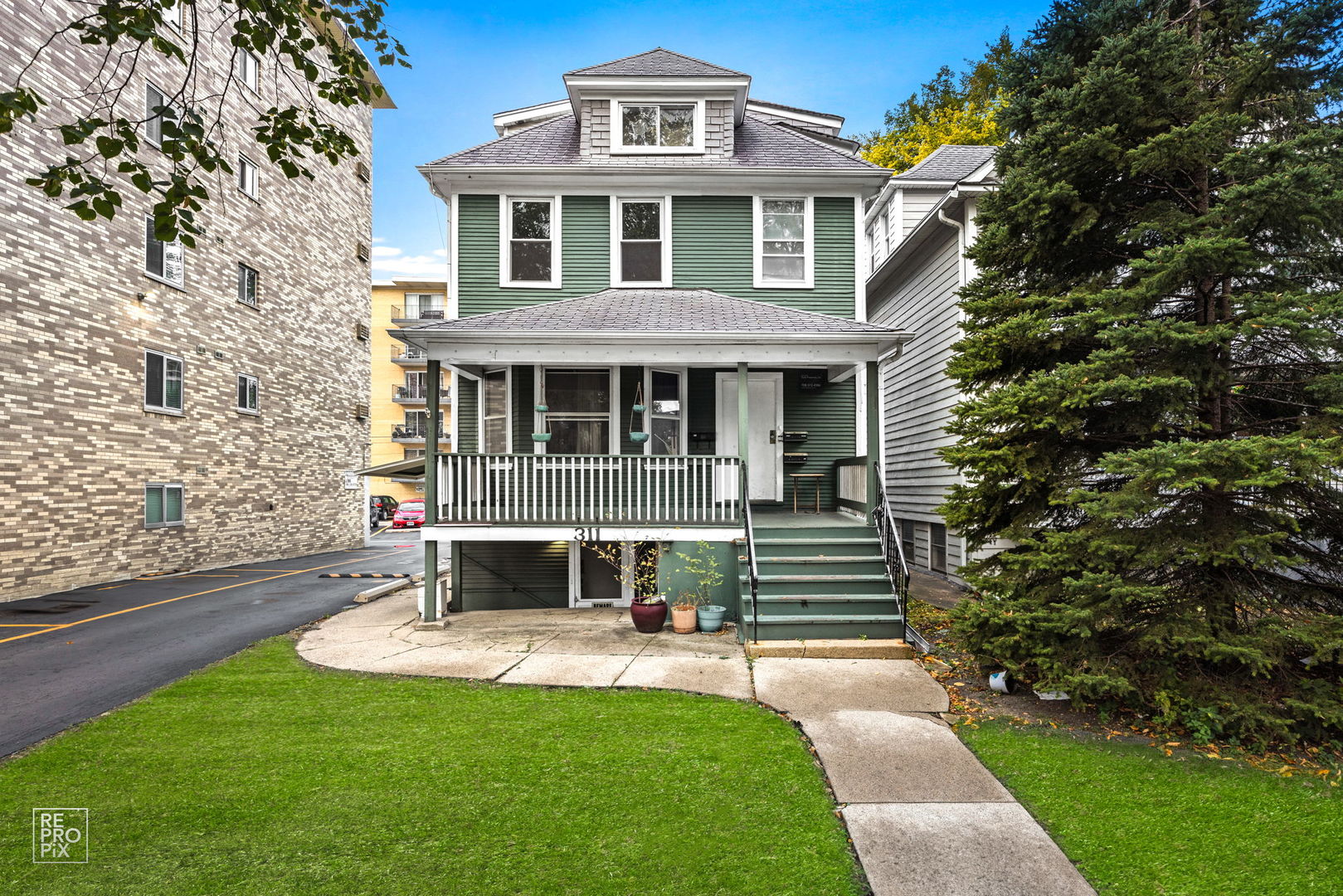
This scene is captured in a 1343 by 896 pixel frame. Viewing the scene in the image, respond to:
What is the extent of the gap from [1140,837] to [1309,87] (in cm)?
540

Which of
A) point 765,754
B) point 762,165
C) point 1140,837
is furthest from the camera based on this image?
point 762,165

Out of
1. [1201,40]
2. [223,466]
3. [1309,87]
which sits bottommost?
[223,466]

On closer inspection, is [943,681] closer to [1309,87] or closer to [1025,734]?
[1025,734]

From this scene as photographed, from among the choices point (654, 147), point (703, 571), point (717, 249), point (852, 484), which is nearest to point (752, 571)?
point (703, 571)

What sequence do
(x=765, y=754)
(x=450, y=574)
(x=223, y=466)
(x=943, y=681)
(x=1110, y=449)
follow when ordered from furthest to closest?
(x=223, y=466)
(x=450, y=574)
(x=943, y=681)
(x=1110, y=449)
(x=765, y=754)

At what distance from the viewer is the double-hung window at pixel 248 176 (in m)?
15.9

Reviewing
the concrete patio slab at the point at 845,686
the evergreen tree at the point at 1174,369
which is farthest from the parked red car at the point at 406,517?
the evergreen tree at the point at 1174,369

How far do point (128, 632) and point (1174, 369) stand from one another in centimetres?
1155

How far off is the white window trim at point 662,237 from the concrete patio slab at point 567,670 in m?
6.57

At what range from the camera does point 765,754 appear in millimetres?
4523

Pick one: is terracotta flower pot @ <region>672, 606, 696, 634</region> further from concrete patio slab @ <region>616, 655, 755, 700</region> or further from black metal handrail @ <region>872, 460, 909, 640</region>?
black metal handrail @ <region>872, 460, 909, 640</region>

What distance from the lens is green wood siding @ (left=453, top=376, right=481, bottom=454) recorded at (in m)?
11.0

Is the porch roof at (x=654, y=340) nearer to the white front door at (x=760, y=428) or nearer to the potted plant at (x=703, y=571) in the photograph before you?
the white front door at (x=760, y=428)

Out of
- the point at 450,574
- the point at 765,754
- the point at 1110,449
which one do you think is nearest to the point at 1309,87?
the point at 1110,449
